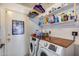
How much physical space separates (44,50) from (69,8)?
69 cm

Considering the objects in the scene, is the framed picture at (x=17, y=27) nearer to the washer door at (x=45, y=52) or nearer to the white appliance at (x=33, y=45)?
the white appliance at (x=33, y=45)

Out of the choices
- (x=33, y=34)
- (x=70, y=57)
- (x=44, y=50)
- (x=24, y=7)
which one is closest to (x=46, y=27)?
(x=33, y=34)

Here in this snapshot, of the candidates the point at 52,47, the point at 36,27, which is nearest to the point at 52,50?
the point at 52,47

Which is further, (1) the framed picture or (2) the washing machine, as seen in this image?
(1) the framed picture

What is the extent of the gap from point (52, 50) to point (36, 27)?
404mm

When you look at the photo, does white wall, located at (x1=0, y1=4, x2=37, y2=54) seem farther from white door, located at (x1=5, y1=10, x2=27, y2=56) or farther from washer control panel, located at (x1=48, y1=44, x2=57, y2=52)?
washer control panel, located at (x1=48, y1=44, x2=57, y2=52)

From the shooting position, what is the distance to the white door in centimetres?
167

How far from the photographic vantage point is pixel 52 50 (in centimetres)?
156

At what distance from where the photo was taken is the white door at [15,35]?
1.67m

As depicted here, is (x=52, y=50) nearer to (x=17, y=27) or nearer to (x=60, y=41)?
(x=60, y=41)

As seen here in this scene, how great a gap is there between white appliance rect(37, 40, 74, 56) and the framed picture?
1.15 feet

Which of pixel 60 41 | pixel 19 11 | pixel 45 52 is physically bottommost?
pixel 45 52

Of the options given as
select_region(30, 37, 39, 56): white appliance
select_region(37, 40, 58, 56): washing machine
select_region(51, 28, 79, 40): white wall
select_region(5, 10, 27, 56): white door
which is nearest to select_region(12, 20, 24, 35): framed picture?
select_region(5, 10, 27, 56): white door

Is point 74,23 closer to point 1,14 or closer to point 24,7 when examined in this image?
point 24,7
